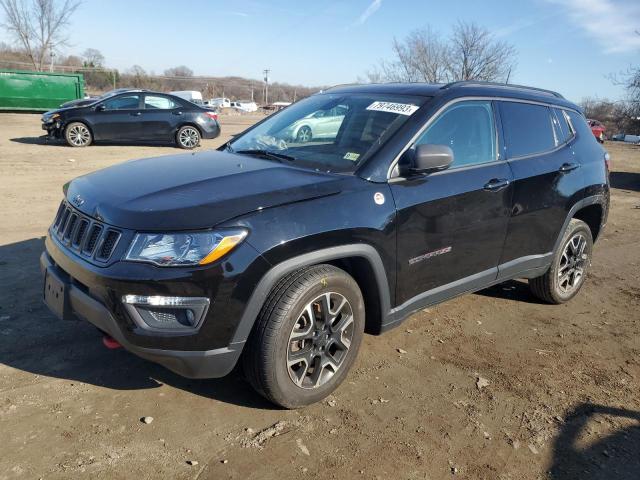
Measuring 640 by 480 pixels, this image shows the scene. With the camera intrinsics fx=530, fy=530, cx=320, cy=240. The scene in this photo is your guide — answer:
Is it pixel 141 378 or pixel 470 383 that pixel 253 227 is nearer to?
pixel 141 378

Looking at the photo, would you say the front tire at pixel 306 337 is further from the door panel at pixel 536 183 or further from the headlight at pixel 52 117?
the headlight at pixel 52 117

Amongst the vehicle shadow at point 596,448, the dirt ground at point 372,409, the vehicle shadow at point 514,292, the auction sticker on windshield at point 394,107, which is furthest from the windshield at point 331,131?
the vehicle shadow at point 514,292

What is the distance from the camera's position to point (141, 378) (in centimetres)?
331

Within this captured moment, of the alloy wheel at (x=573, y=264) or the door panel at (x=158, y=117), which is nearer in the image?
the alloy wheel at (x=573, y=264)

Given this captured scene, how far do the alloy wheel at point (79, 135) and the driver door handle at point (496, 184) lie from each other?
11991 mm

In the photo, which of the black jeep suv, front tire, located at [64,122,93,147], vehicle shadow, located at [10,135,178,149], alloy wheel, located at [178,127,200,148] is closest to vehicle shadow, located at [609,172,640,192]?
the black jeep suv

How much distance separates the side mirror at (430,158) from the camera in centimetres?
322

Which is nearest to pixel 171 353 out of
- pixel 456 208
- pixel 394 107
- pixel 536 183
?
pixel 456 208

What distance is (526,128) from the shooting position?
425 centimetres

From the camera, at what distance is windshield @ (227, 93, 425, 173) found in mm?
3432

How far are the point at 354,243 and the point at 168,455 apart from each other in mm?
1465

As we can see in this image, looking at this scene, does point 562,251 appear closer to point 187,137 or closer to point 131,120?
point 187,137

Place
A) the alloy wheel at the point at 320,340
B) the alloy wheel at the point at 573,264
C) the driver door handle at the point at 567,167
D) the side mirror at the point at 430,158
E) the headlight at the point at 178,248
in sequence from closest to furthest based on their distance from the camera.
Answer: the headlight at the point at 178,248 → the alloy wheel at the point at 320,340 → the side mirror at the point at 430,158 → the driver door handle at the point at 567,167 → the alloy wheel at the point at 573,264

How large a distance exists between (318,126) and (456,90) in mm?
1019
